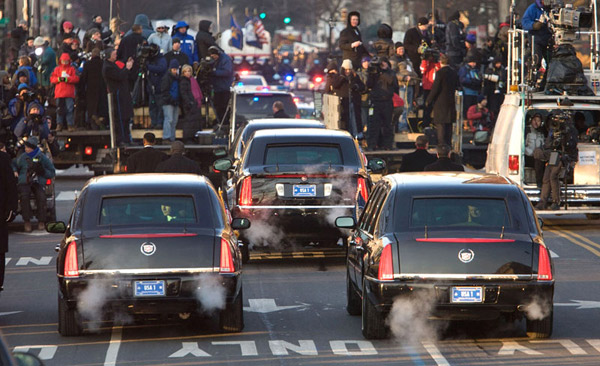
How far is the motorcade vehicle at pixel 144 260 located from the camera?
11984mm

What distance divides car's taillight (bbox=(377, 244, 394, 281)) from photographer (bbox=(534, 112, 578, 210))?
10.1 metres

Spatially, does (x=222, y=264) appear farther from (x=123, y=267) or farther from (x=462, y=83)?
(x=462, y=83)

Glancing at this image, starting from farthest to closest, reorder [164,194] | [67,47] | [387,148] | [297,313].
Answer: [67,47] < [387,148] < [297,313] < [164,194]

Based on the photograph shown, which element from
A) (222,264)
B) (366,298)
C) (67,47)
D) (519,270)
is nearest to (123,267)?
(222,264)

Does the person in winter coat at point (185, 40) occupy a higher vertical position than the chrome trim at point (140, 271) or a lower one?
higher

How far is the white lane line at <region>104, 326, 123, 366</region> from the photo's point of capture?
37.2ft

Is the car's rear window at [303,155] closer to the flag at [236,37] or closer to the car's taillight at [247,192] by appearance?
the car's taillight at [247,192]

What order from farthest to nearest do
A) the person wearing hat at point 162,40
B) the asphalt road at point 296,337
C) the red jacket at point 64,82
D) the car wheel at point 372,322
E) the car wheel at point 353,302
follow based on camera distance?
the person wearing hat at point 162,40 → the red jacket at point 64,82 → the car wheel at point 353,302 → the car wheel at point 372,322 → the asphalt road at point 296,337

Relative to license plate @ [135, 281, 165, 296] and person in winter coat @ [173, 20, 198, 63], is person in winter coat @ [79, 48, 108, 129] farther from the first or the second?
license plate @ [135, 281, 165, 296]

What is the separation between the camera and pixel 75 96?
30391mm

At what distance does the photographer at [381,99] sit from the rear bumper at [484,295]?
669 inches

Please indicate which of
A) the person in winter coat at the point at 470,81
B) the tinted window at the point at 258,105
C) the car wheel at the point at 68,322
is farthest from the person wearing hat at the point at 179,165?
the person in winter coat at the point at 470,81

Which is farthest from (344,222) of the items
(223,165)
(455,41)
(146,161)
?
(455,41)

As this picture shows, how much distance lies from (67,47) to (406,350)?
21.1m
